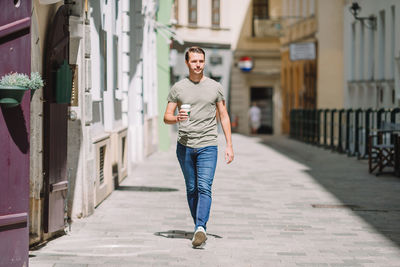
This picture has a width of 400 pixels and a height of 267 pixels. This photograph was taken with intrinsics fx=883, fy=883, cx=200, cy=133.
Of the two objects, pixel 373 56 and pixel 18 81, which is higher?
pixel 373 56

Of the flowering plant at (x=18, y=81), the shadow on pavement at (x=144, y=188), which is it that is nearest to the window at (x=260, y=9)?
the shadow on pavement at (x=144, y=188)

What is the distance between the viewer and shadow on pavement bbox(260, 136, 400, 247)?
1068 centimetres

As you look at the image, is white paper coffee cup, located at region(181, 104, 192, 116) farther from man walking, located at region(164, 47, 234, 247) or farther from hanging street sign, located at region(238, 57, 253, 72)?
hanging street sign, located at region(238, 57, 253, 72)

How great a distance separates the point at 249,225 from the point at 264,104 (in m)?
36.2

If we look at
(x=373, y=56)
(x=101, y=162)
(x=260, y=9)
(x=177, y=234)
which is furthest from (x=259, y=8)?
(x=177, y=234)

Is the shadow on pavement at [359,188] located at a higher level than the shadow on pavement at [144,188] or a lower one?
lower

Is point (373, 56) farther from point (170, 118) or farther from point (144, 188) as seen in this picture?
point (170, 118)

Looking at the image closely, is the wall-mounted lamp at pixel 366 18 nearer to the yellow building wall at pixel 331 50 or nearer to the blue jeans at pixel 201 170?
the yellow building wall at pixel 331 50

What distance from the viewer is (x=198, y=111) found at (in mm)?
8438

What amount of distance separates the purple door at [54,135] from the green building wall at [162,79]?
1611 cm

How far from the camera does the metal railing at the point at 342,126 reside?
21125mm

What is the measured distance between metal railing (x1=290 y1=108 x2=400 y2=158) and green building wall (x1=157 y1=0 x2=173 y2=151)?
16.0 feet

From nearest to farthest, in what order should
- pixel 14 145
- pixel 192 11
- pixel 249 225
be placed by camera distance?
pixel 14 145, pixel 249 225, pixel 192 11

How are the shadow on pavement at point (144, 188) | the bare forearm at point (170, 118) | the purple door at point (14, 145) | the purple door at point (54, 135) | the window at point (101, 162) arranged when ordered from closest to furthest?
the purple door at point (14, 145)
the bare forearm at point (170, 118)
the purple door at point (54, 135)
the window at point (101, 162)
the shadow on pavement at point (144, 188)
